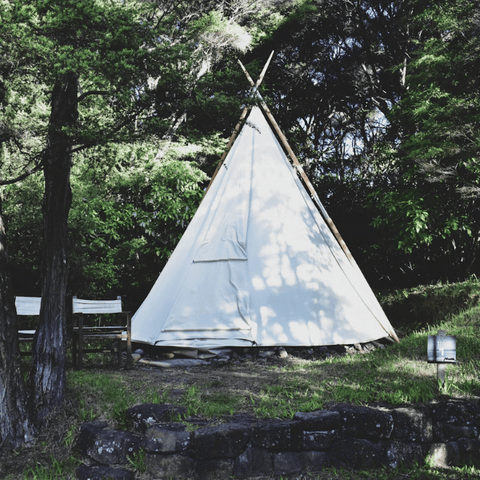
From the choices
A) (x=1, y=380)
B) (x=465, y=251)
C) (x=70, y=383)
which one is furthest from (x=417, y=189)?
(x=1, y=380)

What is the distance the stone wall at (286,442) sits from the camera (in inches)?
142

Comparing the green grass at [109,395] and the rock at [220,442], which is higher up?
the green grass at [109,395]

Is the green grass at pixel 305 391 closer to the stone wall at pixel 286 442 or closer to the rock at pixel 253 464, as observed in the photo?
the stone wall at pixel 286 442

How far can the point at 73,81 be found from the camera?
4.79 metres

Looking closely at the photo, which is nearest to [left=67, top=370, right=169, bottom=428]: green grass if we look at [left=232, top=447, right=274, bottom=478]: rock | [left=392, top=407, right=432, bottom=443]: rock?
[left=232, top=447, right=274, bottom=478]: rock

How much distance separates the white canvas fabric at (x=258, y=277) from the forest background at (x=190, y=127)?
1.31m

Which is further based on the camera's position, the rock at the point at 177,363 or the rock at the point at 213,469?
the rock at the point at 177,363

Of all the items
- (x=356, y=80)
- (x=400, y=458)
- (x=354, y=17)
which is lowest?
(x=400, y=458)

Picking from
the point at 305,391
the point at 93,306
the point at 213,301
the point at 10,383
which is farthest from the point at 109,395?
the point at 213,301

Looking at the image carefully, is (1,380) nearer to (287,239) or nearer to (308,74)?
(287,239)

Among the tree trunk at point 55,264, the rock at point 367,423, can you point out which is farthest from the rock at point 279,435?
the tree trunk at point 55,264

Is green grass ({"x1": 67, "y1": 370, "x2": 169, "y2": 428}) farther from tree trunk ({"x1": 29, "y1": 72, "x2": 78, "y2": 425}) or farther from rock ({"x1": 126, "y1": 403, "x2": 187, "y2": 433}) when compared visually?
tree trunk ({"x1": 29, "y1": 72, "x2": 78, "y2": 425})

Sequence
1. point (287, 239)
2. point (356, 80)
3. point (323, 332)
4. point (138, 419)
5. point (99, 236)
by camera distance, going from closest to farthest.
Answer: point (138, 419) → point (323, 332) → point (287, 239) → point (99, 236) → point (356, 80)

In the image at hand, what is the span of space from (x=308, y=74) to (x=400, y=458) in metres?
12.7
